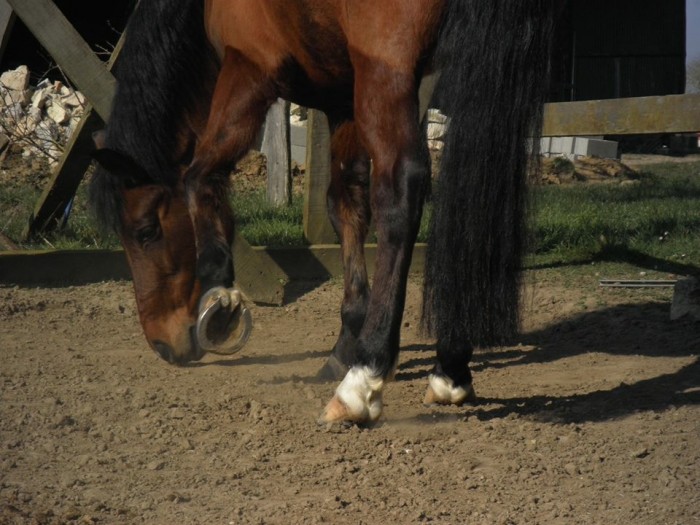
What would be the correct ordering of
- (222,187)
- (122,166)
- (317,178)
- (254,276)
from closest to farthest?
(222,187) → (122,166) → (254,276) → (317,178)

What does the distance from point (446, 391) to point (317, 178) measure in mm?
2701

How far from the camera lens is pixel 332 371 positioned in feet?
14.0

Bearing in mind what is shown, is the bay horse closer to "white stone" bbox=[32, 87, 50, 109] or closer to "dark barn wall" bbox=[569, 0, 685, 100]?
"white stone" bbox=[32, 87, 50, 109]

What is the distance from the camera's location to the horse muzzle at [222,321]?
11.9 ft

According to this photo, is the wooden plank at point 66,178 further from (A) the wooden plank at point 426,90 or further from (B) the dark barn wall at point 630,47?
(B) the dark barn wall at point 630,47

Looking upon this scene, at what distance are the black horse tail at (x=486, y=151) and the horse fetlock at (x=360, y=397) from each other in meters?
0.33

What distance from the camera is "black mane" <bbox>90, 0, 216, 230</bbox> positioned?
4.00m

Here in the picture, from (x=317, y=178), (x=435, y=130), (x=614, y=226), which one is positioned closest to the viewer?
(x=317, y=178)

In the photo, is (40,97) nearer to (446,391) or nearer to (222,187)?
(222,187)

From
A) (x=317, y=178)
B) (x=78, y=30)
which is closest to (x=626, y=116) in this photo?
(x=317, y=178)

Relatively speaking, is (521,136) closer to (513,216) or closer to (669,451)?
(513,216)

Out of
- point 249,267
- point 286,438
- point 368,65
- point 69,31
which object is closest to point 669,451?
point 286,438

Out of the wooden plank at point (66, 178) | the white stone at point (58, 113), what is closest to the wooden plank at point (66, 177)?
the wooden plank at point (66, 178)

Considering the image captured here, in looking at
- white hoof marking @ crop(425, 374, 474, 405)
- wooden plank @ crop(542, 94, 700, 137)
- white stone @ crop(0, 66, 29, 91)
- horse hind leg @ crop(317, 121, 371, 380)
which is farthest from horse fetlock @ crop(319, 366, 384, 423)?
white stone @ crop(0, 66, 29, 91)
